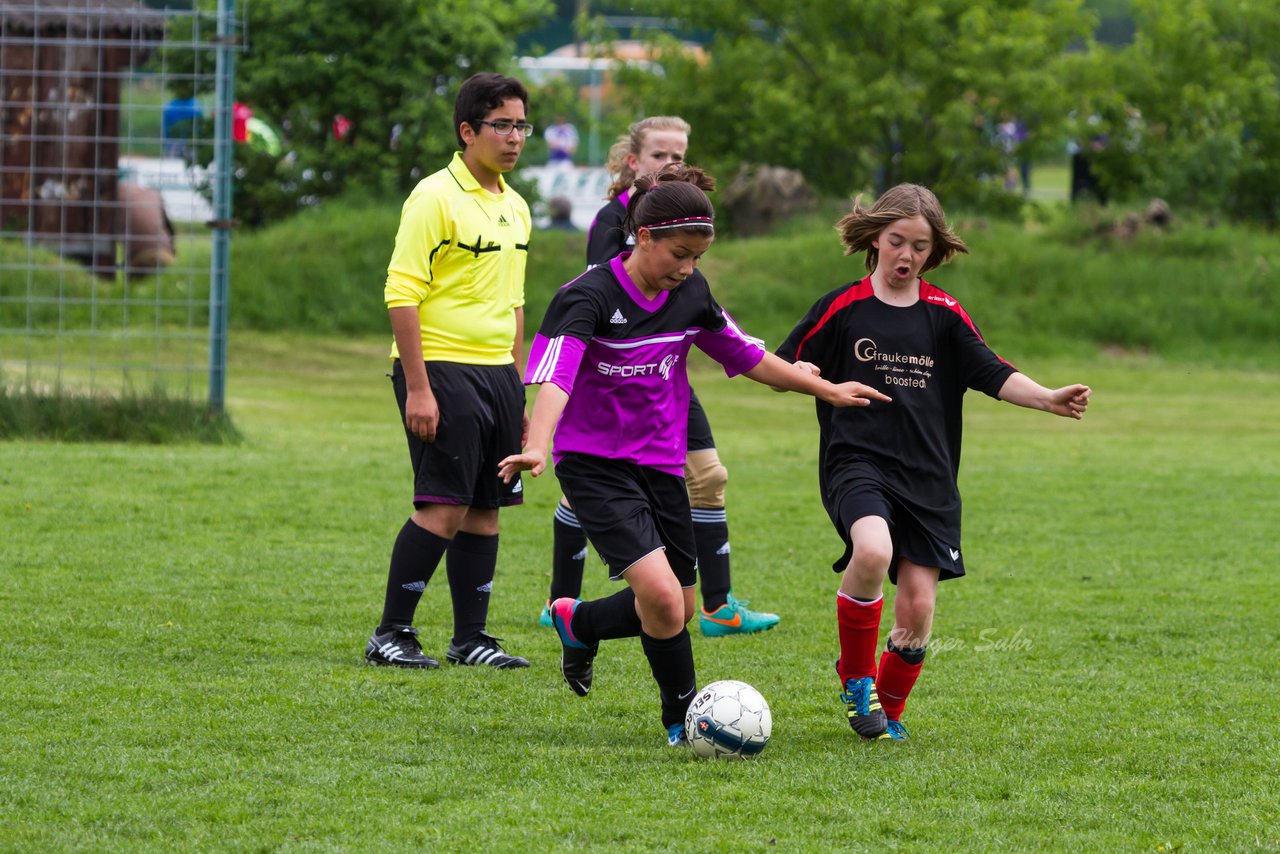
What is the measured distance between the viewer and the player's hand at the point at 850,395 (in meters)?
4.93

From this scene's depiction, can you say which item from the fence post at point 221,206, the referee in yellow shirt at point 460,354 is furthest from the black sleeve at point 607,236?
the fence post at point 221,206

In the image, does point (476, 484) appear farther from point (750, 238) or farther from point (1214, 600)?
point (750, 238)

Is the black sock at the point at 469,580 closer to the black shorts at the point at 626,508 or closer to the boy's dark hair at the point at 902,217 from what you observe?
the black shorts at the point at 626,508

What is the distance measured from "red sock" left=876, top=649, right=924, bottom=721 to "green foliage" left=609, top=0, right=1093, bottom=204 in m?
21.3

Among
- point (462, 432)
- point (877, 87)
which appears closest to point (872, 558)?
point (462, 432)

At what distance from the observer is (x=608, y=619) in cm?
511

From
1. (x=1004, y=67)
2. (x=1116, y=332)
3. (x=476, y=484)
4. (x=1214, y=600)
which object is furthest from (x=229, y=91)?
(x=1004, y=67)

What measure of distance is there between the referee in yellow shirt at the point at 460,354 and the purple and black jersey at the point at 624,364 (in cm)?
92

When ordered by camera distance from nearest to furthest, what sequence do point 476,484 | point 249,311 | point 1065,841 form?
point 1065,841 → point 476,484 → point 249,311

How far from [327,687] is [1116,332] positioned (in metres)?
19.0

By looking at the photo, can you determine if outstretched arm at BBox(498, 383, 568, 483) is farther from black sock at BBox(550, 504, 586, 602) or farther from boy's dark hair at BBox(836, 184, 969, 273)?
black sock at BBox(550, 504, 586, 602)

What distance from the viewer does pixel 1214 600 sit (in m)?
7.63

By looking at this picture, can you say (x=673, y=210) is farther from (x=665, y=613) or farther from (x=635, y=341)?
(x=665, y=613)

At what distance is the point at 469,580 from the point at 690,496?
3.86 ft
